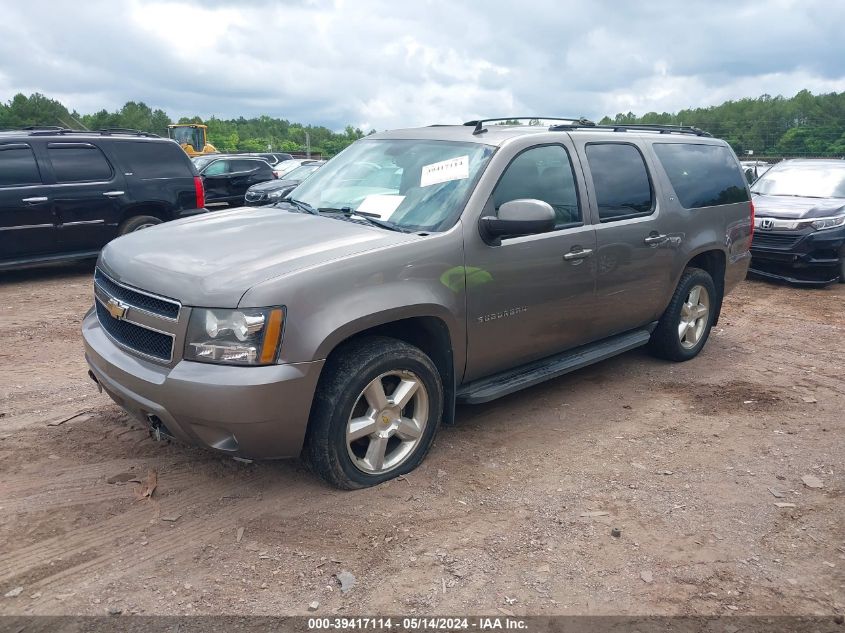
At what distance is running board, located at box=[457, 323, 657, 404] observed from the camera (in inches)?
164

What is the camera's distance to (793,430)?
4699 millimetres

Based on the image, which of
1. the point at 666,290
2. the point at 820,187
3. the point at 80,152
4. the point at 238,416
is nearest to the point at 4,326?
the point at 80,152

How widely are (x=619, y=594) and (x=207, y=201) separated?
17.2 metres

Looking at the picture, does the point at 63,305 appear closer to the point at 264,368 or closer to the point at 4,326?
the point at 4,326

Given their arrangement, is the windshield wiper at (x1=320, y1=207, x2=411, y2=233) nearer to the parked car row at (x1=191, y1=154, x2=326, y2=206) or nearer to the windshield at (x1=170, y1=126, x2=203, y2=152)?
the parked car row at (x1=191, y1=154, x2=326, y2=206)

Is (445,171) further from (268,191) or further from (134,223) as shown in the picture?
(268,191)

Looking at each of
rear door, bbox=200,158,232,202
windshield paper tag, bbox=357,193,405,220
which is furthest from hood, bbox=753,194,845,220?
rear door, bbox=200,158,232,202

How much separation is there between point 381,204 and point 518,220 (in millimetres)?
833

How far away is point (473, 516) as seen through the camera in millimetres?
3494

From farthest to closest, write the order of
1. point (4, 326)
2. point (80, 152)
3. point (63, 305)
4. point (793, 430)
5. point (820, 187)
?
A: point (820, 187) < point (80, 152) < point (63, 305) < point (4, 326) < point (793, 430)

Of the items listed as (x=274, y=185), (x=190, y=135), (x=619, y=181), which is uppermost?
(x=190, y=135)

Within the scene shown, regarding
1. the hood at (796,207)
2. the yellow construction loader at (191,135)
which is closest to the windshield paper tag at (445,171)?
the hood at (796,207)

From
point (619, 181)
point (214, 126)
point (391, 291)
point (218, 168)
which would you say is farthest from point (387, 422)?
point (214, 126)

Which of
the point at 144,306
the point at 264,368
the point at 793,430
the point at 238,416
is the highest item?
the point at 144,306
